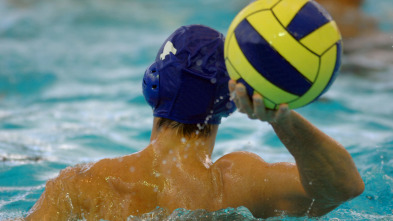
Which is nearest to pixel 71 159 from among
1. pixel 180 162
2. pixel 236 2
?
pixel 180 162

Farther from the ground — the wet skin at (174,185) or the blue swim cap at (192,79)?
the blue swim cap at (192,79)

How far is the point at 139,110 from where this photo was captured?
22.3 ft

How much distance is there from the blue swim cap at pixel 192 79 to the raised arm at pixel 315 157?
0.50 metres

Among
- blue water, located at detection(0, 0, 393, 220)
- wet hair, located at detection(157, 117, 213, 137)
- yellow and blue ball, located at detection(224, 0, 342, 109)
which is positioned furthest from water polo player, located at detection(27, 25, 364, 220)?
yellow and blue ball, located at detection(224, 0, 342, 109)

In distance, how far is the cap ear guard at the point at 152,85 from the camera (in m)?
2.93

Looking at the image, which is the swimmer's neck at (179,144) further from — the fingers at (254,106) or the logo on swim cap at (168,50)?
the fingers at (254,106)

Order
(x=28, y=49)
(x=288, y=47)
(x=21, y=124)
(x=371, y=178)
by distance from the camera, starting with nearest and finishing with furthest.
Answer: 1. (x=288, y=47)
2. (x=371, y=178)
3. (x=21, y=124)
4. (x=28, y=49)

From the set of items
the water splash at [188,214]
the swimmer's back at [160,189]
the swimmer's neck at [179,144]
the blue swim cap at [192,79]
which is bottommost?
the water splash at [188,214]

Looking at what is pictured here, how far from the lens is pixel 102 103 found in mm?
Answer: 7094

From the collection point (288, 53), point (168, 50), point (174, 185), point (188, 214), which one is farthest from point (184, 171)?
point (288, 53)

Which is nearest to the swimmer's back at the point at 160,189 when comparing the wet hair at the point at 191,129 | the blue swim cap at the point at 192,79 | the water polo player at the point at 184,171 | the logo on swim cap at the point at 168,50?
the water polo player at the point at 184,171

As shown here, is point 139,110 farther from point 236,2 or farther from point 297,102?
point 236,2

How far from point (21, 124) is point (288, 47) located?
4.61 m

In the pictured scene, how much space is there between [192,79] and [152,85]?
0.79ft
